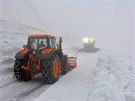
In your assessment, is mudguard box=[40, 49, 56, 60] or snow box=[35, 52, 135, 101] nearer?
snow box=[35, 52, 135, 101]

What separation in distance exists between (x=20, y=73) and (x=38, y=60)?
1109mm

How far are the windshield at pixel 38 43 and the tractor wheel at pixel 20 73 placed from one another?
117 cm

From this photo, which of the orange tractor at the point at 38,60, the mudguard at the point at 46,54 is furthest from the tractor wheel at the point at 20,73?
the mudguard at the point at 46,54

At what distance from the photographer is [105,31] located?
92.1 meters

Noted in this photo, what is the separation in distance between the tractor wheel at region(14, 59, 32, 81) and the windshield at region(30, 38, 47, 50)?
1.17 meters

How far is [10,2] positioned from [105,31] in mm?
32744

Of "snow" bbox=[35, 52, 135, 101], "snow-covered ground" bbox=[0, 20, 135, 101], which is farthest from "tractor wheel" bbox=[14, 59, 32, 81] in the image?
"snow" bbox=[35, 52, 135, 101]

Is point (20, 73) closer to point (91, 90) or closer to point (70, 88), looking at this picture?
point (70, 88)

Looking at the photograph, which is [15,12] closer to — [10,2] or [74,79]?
[10,2]

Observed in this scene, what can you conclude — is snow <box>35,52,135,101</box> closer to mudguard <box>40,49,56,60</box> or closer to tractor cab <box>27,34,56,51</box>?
mudguard <box>40,49,56,60</box>

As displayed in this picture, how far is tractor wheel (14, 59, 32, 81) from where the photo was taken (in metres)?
14.2

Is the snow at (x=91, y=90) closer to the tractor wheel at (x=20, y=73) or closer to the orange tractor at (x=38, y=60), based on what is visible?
the orange tractor at (x=38, y=60)

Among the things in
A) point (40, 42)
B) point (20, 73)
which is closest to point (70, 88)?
point (20, 73)

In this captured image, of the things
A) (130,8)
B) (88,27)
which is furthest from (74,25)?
(130,8)
